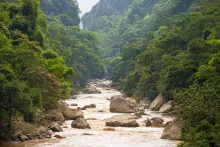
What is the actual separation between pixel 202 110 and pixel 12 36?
85.8 ft

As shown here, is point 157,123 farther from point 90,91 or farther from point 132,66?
point 132,66

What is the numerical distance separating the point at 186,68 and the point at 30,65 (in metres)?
16.5

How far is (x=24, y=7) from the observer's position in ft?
157

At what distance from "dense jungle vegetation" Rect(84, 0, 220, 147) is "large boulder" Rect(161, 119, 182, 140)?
1.80 m

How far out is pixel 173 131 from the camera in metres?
27.5

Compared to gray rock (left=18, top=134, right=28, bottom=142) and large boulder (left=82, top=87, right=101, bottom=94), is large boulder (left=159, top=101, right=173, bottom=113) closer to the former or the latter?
gray rock (left=18, top=134, right=28, bottom=142)

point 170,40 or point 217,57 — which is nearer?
point 217,57

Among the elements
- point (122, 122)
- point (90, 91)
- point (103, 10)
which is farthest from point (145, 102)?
point (103, 10)

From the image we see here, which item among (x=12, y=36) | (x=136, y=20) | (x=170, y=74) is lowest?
(x=170, y=74)

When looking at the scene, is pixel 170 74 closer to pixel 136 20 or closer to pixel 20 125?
pixel 20 125

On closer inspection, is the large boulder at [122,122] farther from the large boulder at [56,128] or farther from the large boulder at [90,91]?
the large boulder at [90,91]

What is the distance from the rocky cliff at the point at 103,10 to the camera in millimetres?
166600

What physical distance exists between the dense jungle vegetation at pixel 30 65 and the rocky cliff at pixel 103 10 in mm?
74298

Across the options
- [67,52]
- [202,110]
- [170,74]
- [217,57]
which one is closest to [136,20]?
[67,52]
